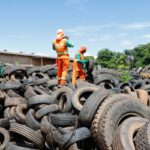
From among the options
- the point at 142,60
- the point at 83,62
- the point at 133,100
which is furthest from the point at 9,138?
the point at 142,60

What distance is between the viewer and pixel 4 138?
6676mm

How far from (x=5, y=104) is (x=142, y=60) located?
177 feet

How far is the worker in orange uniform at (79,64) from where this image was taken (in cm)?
1013

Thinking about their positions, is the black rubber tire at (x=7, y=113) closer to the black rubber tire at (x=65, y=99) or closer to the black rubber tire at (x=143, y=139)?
the black rubber tire at (x=65, y=99)

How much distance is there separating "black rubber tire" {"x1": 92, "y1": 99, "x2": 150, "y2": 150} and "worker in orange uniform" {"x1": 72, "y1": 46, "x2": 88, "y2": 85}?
14.9 feet

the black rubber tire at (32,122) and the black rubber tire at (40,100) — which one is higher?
the black rubber tire at (40,100)

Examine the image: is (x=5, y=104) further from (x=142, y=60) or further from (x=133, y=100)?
(x=142, y=60)

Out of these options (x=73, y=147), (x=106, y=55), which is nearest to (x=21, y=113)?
(x=73, y=147)

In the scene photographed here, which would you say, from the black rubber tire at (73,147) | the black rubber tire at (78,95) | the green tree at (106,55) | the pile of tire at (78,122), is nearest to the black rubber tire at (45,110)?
the pile of tire at (78,122)

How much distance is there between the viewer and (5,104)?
27.2ft

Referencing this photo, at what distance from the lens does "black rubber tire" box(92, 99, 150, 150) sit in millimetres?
4995

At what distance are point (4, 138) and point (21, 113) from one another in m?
0.80

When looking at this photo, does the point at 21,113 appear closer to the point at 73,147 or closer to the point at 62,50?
the point at 73,147

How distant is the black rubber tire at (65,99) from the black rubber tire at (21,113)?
0.80 m
